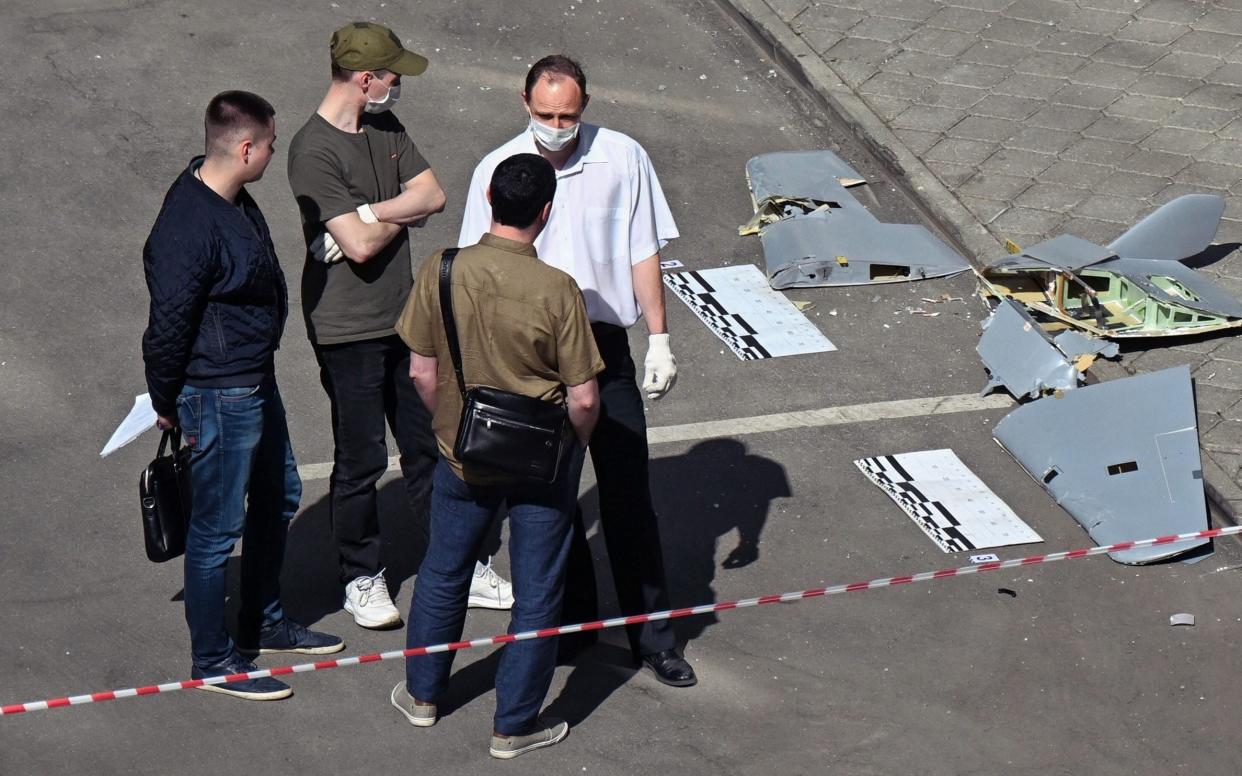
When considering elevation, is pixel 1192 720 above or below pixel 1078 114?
below

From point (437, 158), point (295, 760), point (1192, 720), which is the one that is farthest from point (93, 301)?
point (1192, 720)

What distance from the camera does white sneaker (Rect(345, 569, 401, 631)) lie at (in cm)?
524

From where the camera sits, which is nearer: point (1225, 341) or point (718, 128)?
point (1225, 341)

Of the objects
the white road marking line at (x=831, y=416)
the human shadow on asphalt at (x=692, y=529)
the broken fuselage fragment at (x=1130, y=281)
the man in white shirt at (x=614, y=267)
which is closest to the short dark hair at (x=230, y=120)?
the man in white shirt at (x=614, y=267)

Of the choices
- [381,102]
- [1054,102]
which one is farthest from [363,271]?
[1054,102]

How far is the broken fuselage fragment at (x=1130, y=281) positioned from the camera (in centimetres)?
711

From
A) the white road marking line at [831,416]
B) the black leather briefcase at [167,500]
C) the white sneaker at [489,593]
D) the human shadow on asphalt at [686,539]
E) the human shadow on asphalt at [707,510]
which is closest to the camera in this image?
the black leather briefcase at [167,500]

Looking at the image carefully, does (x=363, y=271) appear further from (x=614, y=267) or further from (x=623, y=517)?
(x=623, y=517)

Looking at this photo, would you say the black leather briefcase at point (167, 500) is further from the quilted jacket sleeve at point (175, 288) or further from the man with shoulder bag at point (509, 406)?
the man with shoulder bag at point (509, 406)

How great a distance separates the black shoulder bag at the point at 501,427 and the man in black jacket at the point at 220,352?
71 centimetres

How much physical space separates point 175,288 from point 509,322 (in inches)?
39.8

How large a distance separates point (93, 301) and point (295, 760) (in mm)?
3361

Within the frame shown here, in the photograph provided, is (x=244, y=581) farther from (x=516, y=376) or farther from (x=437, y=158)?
(x=437, y=158)

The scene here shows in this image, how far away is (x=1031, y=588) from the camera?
222 inches
